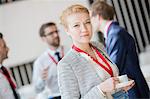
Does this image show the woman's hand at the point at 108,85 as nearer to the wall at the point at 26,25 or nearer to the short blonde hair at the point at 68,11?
the short blonde hair at the point at 68,11

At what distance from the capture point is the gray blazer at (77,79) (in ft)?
3.33

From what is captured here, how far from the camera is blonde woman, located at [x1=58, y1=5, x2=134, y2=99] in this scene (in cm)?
102

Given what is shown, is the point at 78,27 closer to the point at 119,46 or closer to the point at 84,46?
the point at 84,46

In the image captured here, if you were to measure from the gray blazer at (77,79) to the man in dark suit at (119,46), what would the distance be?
0.41m

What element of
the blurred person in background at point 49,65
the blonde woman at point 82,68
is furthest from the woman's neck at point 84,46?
the blurred person in background at point 49,65

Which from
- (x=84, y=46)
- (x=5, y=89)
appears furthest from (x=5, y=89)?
(x=84, y=46)

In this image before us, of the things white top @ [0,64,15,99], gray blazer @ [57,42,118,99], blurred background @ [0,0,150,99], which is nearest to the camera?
gray blazer @ [57,42,118,99]

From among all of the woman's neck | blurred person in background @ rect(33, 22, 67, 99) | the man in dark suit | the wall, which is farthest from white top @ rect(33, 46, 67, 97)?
the woman's neck

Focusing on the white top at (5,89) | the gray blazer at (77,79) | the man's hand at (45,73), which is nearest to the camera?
the gray blazer at (77,79)

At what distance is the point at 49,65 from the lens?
2.00 meters

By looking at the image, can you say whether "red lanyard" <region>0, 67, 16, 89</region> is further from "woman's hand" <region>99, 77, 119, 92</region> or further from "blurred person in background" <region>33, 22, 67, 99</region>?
"woman's hand" <region>99, 77, 119, 92</region>

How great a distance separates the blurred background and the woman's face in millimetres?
1256

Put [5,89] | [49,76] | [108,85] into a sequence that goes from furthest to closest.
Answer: [49,76], [5,89], [108,85]

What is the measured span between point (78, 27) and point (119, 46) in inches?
16.7
